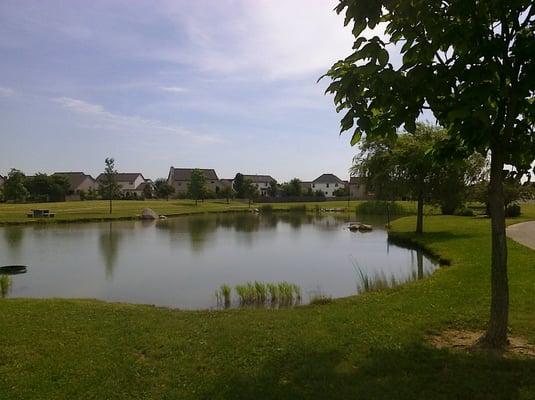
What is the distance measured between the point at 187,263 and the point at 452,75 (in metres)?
15.6

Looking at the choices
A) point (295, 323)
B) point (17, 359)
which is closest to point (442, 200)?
point (295, 323)

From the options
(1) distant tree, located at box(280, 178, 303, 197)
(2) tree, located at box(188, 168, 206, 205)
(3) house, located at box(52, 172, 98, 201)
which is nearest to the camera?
(2) tree, located at box(188, 168, 206, 205)

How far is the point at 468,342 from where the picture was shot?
21.1 feet

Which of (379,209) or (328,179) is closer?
(379,209)

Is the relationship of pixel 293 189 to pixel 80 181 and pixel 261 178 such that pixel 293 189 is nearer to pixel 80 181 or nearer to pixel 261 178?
pixel 261 178

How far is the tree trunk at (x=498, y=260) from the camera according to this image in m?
5.89

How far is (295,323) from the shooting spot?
7.80m

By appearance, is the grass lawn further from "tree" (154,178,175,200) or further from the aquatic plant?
"tree" (154,178,175,200)

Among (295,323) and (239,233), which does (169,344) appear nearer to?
(295,323)

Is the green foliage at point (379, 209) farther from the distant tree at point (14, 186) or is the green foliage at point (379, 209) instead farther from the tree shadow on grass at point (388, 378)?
the distant tree at point (14, 186)

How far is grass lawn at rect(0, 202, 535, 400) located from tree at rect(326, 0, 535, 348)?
4.51 ft

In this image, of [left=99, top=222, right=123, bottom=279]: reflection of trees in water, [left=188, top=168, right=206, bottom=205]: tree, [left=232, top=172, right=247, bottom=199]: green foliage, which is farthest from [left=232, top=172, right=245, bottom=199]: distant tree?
[left=99, top=222, right=123, bottom=279]: reflection of trees in water

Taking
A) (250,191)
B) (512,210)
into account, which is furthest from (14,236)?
(250,191)

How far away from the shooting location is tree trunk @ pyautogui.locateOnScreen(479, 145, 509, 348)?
589 centimetres
